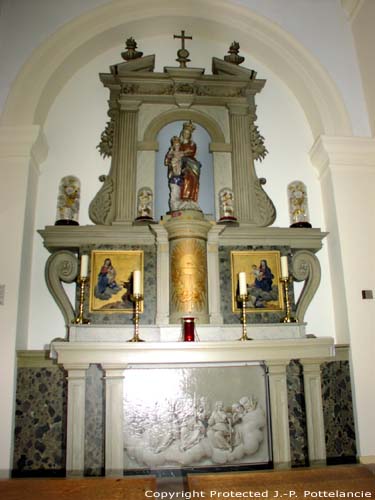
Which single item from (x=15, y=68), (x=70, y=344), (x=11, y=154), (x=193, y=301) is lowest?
(x=70, y=344)

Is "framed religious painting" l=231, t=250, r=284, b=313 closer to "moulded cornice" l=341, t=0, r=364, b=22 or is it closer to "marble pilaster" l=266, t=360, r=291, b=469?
→ "marble pilaster" l=266, t=360, r=291, b=469

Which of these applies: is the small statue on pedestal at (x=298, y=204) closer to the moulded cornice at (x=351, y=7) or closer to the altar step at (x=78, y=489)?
the moulded cornice at (x=351, y=7)

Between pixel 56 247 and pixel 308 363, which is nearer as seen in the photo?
pixel 308 363

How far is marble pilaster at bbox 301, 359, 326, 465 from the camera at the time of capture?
435 centimetres

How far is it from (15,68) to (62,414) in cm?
414

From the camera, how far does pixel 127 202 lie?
5.54 meters

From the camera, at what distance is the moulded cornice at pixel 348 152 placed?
5441 mm

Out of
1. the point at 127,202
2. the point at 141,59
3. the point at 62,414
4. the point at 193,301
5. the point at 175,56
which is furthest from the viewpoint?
the point at 175,56

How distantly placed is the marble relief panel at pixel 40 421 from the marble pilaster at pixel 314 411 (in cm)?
240

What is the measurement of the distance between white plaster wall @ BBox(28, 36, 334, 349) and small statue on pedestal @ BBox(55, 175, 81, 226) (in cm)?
12

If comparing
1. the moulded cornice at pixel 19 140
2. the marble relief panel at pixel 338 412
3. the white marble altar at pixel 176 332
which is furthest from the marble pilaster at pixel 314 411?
the moulded cornice at pixel 19 140

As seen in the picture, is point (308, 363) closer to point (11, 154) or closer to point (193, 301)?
point (193, 301)

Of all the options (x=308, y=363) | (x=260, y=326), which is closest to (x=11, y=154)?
(x=260, y=326)

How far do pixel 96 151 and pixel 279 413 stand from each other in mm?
3848
